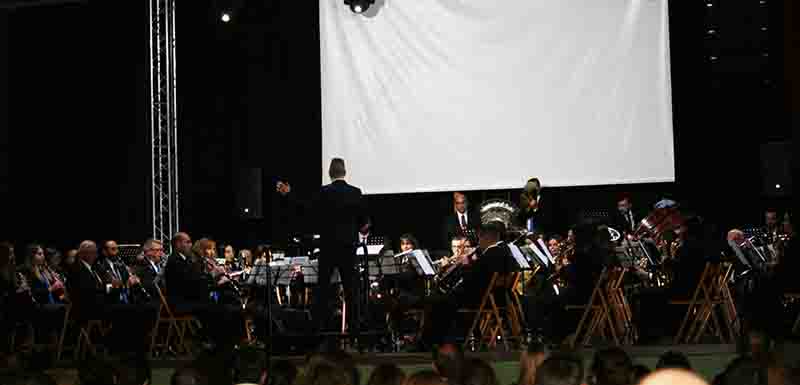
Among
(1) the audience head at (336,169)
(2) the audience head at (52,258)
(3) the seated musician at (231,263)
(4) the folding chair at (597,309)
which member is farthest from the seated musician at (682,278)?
(2) the audience head at (52,258)

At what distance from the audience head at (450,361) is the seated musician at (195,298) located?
15.7 feet

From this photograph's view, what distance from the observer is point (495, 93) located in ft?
48.6

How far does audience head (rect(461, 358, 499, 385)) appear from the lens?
5.00 m

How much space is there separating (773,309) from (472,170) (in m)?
5.16

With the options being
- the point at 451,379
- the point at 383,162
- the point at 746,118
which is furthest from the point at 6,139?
the point at 451,379

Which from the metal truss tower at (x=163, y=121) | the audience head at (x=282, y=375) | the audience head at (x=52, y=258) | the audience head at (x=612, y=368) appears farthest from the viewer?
the metal truss tower at (x=163, y=121)

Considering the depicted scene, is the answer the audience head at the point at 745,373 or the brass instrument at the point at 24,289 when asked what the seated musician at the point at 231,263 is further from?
the audience head at the point at 745,373

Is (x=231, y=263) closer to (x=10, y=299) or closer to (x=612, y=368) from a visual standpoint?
(x=10, y=299)

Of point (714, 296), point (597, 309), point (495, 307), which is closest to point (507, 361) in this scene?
point (495, 307)

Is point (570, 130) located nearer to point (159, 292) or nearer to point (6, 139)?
point (159, 292)

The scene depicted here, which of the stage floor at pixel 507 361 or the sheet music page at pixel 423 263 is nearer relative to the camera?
the stage floor at pixel 507 361

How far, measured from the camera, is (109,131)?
1596 cm

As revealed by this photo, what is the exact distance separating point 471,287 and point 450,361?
3.97 meters

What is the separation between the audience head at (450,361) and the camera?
17.5ft
